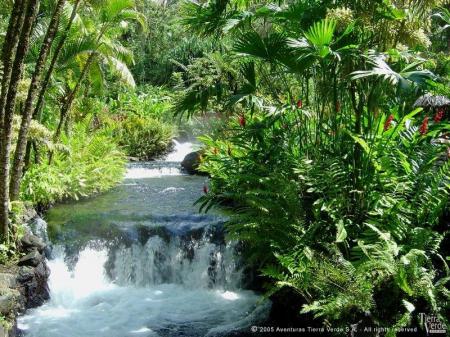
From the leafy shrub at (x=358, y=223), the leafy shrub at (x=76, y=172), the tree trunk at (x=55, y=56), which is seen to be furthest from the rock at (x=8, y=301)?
the tree trunk at (x=55, y=56)

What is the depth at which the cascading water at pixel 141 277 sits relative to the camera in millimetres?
5520

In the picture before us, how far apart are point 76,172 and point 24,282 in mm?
3532

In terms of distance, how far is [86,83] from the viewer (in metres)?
12.4

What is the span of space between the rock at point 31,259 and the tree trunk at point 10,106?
33 cm

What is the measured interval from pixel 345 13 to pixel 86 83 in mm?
9129

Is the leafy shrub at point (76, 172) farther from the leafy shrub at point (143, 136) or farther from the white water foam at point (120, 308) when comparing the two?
the leafy shrub at point (143, 136)

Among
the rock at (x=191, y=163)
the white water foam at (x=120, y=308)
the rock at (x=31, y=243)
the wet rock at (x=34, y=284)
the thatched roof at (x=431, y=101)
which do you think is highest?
the thatched roof at (x=431, y=101)

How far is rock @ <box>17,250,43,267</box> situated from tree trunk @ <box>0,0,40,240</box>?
329mm

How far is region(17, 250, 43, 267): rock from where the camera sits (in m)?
5.79

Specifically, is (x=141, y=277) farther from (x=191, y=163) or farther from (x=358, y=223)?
(x=191, y=163)

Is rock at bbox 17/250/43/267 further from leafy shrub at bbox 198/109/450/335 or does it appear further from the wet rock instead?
leafy shrub at bbox 198/109/450/335

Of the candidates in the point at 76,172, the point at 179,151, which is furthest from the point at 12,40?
the point at 179,151

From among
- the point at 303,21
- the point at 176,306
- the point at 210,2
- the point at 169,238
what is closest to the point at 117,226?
the point at 169,238

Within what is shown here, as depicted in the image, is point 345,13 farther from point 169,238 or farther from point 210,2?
point 169,238
